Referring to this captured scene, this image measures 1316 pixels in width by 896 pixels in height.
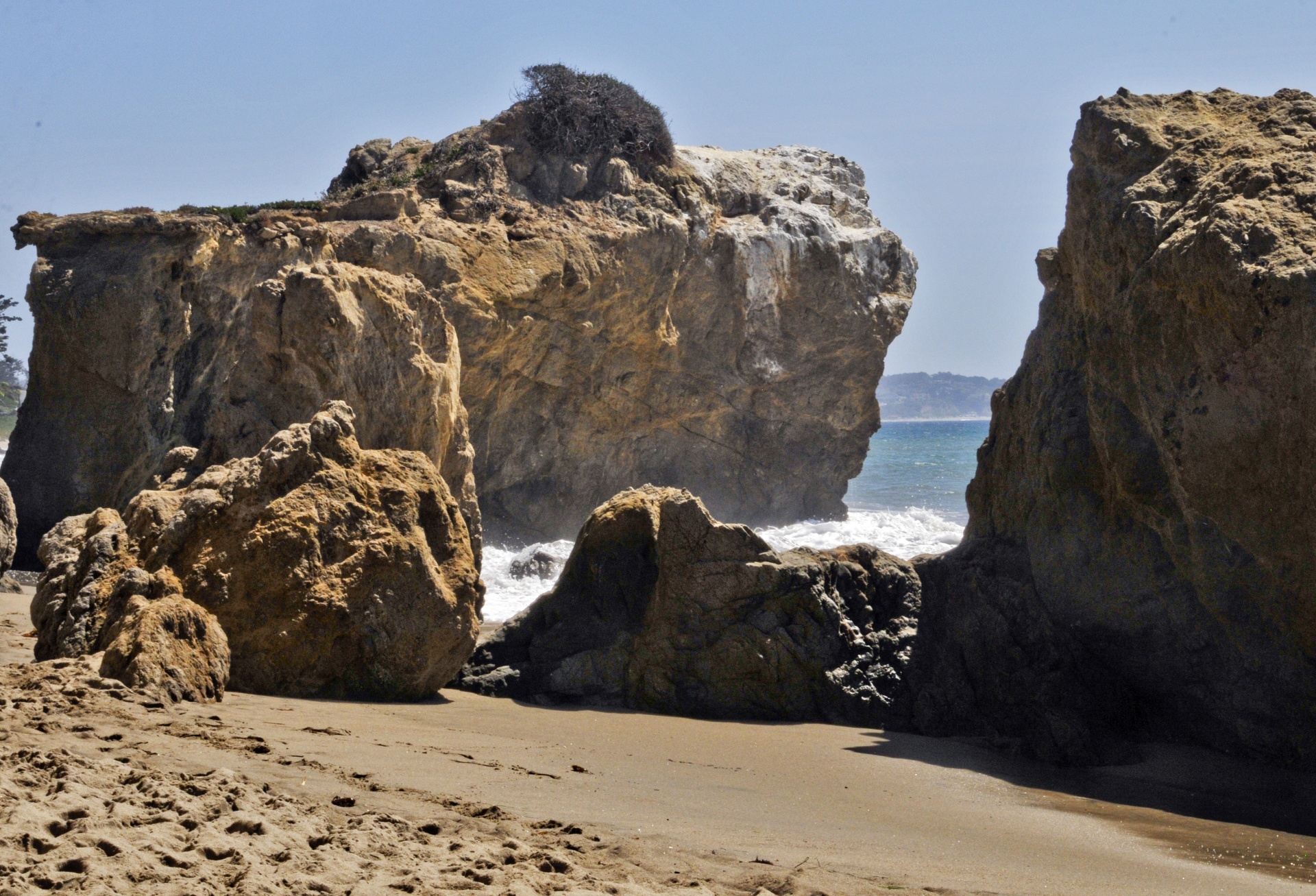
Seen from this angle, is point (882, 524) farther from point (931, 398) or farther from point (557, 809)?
point (931, 398)

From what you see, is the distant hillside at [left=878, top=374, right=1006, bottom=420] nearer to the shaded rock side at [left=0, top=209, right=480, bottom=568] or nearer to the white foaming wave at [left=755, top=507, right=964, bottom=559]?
the white foaming wave at [left=755, top=507, right=964, bottom=559]

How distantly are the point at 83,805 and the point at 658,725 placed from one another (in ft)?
13.6

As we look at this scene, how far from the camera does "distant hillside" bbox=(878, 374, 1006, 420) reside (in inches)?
6786

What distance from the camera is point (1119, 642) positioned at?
23.7ft

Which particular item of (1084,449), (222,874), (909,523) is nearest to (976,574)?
(1084,449)

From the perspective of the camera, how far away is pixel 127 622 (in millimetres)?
5699

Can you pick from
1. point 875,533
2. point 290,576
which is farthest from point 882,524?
point 290,576

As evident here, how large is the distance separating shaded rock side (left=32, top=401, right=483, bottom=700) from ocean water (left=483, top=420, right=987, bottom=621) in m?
5.13

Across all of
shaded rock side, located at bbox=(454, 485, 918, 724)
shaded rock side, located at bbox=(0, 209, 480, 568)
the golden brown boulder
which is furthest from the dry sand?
shaded rock side, located at bbox=(0, 209, 480, 568)

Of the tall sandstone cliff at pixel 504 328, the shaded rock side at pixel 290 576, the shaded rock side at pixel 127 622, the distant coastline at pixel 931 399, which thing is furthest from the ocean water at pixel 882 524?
the distant coastline at pixel 931 399

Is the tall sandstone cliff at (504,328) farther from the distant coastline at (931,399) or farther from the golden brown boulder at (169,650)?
the distant coastline at (931,399)

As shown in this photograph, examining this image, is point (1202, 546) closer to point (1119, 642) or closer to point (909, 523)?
point (1119, 642)

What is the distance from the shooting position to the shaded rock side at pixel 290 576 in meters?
6.24

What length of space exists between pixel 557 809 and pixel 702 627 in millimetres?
3758
